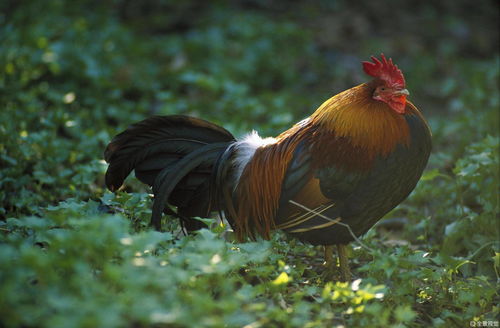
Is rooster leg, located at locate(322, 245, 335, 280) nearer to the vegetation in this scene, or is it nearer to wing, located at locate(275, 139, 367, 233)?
the vegetation

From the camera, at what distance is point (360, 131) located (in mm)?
3701

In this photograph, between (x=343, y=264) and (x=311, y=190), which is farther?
(x=343, y=264)

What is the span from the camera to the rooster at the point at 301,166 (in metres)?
3.68

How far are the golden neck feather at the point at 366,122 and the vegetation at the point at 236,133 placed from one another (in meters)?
0.70

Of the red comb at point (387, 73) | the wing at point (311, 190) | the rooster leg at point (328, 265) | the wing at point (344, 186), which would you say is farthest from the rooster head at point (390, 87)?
the rooster leg at point (328, 265)

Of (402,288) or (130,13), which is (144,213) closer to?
(402,288)

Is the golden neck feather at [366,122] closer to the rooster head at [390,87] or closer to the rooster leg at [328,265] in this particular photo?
the rooster head at [390,87]

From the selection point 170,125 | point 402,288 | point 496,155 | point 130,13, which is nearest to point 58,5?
point 130,13

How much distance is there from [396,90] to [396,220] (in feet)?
6.06

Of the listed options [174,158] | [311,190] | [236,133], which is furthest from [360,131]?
[236,133]

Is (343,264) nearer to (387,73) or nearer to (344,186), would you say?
(344,186)

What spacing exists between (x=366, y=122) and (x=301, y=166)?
1.68 ft

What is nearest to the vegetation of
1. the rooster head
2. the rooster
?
the rooster

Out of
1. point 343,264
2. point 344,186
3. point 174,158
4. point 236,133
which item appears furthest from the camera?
point 236,133
